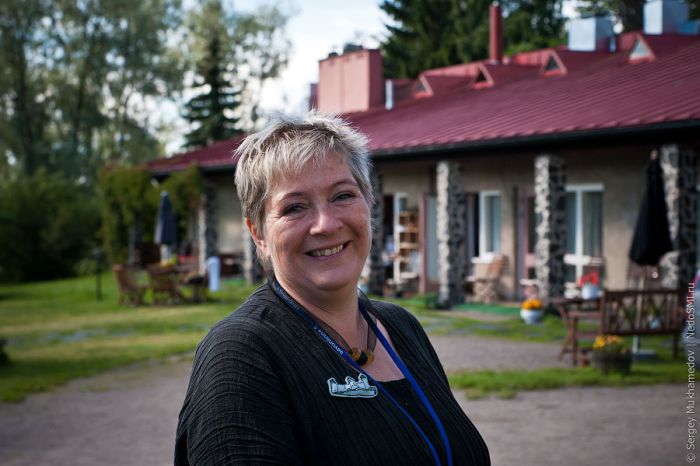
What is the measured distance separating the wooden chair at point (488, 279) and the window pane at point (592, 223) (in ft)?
6.23

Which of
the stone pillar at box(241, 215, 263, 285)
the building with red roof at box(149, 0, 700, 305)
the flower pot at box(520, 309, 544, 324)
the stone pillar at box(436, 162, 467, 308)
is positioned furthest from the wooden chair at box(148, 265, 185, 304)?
the flower pot at box(520, 309, 544, 324)

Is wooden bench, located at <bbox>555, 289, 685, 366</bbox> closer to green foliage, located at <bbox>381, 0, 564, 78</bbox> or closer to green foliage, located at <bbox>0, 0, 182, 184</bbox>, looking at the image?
green foliage, located at <bbox>381, 0, 564, 78</bbox>

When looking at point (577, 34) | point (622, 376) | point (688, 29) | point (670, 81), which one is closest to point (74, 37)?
point (577, 34)

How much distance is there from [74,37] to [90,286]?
641 inches

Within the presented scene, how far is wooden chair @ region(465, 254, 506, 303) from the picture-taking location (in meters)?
17.8

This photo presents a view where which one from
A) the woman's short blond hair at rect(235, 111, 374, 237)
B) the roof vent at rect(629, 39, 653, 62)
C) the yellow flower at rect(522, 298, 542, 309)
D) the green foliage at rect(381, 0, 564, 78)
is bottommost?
the yellow flower at rect(522, 298, 542, 309)

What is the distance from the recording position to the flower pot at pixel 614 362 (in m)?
9.85

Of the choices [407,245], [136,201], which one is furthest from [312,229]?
[136,201]

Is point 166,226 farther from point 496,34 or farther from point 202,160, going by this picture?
point 496,34

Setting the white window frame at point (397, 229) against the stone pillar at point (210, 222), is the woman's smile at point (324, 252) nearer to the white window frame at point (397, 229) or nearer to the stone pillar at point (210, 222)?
the white window frame at point (397, 229)

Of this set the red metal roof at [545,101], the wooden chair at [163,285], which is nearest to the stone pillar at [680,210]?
the red metal roof at [545,101]

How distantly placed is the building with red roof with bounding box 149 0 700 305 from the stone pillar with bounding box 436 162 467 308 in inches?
1.0

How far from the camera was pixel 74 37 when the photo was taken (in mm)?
38375

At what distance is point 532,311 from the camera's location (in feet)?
48.6
